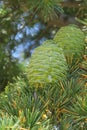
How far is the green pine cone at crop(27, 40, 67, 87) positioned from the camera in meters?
0.74

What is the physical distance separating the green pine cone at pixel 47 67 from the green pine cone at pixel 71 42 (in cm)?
3

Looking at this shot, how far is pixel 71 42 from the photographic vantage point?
0.83 metres

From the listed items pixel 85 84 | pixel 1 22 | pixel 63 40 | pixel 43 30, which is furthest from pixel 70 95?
pixel 43 30

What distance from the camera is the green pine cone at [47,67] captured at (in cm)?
74

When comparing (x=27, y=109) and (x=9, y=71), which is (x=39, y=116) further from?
(x=9, y=71)

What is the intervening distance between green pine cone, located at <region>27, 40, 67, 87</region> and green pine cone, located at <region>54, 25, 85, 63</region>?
0.11 feet

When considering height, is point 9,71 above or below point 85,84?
below

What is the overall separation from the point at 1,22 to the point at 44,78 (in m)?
0.69

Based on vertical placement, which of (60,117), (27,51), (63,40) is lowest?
(27,51)

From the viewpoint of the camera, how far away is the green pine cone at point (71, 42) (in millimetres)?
814

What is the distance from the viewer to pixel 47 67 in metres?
0.75

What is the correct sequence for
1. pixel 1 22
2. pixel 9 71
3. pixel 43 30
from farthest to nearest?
1. pixel 43 30
2. pixel 9 71
3. pixel 1 22

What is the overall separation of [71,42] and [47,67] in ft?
0.37

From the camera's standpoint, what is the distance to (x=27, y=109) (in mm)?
682
